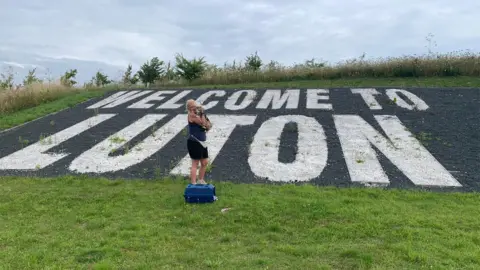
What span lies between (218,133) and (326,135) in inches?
137

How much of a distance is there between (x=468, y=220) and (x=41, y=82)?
22.5 metres

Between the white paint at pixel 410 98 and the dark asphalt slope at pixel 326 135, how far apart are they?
0.87ft

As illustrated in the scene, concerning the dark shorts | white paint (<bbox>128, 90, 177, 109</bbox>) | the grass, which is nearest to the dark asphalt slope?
white paint (<bbox>128, 90, 177, 109</bbox>)

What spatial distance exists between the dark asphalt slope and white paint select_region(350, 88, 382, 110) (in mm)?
206

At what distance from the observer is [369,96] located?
58.5 ft

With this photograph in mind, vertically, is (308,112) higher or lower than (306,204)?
higher

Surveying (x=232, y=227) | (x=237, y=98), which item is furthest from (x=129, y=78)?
(x=232, y=227)

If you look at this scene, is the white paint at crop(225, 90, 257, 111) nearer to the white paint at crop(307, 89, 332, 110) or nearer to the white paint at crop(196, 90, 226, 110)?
the white paint at crop(196, 90, 226, 110)

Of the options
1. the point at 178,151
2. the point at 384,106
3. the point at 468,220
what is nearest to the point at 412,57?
the point at 384,106

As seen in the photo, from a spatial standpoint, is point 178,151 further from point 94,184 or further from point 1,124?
point 1,124

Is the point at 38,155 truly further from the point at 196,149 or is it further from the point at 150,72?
the point at 150,72

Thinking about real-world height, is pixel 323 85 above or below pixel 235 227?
above

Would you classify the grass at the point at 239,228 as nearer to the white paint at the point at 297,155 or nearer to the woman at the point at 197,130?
the woman at the point at 197,130

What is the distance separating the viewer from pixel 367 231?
6.41m
